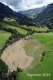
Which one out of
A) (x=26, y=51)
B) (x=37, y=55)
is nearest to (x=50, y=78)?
(x=37, y=55)

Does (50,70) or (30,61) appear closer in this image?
(50,70)

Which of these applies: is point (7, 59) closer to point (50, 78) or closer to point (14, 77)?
point (14, 77)

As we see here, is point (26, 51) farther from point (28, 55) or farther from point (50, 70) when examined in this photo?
point (50, 70)

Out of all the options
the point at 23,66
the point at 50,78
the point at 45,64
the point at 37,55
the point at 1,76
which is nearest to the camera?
the point at 50,78

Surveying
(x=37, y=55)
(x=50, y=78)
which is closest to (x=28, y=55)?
(x=37, y=55)

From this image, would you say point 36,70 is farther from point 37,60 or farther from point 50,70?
point 37,60

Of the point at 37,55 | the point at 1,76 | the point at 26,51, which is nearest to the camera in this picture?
the point at 1,76

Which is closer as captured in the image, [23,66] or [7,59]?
[23,66]

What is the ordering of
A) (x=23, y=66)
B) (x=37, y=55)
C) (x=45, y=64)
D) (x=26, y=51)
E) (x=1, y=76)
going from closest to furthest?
(x=1, y=76) → (x=45, y=64) → (x=23, y=66) → (x=37, y=55) → (x=26, y=51)

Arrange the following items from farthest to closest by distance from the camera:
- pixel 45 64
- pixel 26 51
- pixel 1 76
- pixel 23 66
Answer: pixel 26 51, pixel 23 66, pixel 45 64, pixel 1 76
